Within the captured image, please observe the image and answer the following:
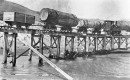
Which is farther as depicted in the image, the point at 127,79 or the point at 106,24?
the point at 106,24

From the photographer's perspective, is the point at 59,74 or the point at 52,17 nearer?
the point at 59,74

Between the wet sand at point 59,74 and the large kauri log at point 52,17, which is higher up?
the large kauri log at point 52,17

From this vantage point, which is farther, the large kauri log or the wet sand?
the large kauri log

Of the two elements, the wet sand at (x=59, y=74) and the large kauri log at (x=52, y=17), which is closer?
the wet sand at (x=59, y=74)

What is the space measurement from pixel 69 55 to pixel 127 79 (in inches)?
684

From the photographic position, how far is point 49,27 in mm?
31750

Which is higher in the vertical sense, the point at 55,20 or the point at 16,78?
the point at 55,20

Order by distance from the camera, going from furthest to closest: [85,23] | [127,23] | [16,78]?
[127,23] < [85,23] < [16,78]

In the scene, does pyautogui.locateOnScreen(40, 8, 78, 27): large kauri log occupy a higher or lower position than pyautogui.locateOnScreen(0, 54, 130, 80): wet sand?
higher

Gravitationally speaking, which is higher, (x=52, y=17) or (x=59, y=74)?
(x=52, y=17)

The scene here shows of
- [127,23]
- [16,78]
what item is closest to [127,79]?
[16,78]

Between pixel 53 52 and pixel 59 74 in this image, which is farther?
pixel 53 52

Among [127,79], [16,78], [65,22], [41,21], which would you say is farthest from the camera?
[65,22]

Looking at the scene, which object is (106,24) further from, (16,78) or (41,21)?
(16,78)
